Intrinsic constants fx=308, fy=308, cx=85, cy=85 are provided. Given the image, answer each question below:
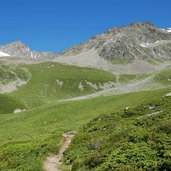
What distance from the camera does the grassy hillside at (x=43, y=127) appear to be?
93.0 ft

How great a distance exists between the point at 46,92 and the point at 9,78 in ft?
90.9

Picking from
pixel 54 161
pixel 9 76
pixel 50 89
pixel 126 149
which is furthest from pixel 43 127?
pixel 9 76

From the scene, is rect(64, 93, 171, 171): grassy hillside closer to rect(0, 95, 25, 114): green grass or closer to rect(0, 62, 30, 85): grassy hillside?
rect(0, 95, 25, 114): green grass

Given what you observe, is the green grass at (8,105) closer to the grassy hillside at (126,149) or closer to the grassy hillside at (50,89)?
the grassy hillside at (50,89)

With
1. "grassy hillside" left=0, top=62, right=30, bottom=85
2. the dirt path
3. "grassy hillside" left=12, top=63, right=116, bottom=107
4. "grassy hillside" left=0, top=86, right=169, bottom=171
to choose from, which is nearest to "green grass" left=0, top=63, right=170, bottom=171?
"grassy hillside" left=0, top=86, right=169, bottom=171

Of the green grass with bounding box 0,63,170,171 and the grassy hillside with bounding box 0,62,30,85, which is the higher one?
the grassy hillside with bounding box 0,62,30,85

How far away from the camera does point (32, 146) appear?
31.6 m

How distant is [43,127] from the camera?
161 ft

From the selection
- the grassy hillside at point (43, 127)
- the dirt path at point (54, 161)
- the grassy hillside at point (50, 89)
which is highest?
the grassy hillside at point (50, 89)

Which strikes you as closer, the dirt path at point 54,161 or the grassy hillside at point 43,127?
the dirt path at point 54,161

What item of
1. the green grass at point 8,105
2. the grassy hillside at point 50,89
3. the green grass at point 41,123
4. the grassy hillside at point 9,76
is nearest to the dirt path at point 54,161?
the green grass at point 41,123

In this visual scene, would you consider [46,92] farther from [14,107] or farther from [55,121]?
[55,121]

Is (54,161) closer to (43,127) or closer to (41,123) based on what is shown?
(43,127)

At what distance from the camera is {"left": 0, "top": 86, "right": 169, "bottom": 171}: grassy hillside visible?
93.0 ft
